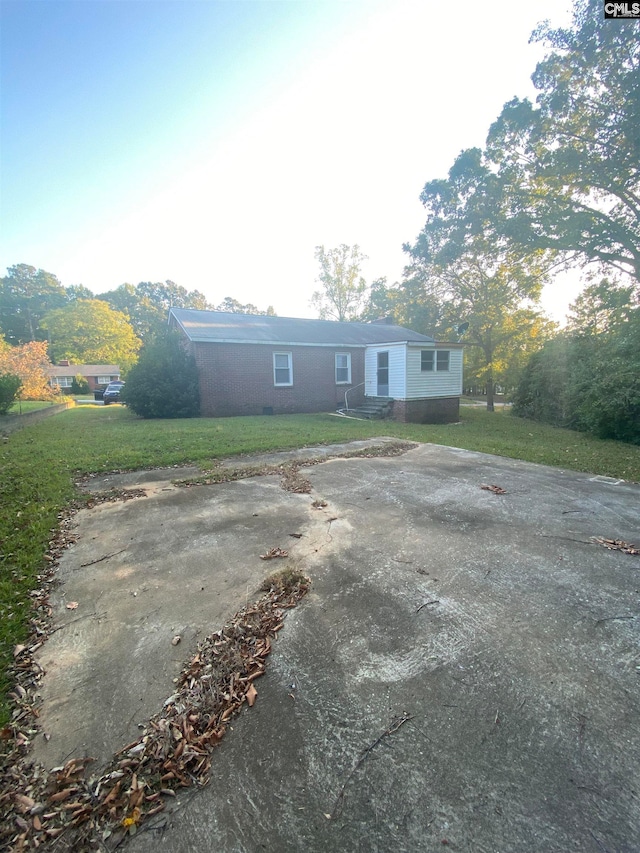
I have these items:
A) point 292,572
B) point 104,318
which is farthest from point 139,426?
point 104,318

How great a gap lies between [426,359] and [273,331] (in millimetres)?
6922

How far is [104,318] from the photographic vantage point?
41.3 m

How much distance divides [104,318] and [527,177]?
42.5 m

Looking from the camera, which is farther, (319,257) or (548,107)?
(319,257)

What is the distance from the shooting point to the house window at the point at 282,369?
1559cm

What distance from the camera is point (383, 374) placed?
50.0ft

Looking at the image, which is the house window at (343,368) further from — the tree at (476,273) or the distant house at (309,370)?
the tree at (476,273)

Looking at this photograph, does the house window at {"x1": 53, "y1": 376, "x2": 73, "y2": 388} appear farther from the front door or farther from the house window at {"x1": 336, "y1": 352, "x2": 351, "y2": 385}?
the front door

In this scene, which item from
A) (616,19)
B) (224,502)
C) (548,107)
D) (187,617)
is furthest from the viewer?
(548,107)

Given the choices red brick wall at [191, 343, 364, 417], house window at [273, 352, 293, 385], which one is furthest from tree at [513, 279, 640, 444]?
house window at [273, 352, 293, 385]

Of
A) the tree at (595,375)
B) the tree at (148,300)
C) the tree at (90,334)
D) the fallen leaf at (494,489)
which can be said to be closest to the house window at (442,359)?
the tree at (595,375)

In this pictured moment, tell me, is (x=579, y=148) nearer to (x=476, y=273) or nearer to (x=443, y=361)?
(x=476, y=273)

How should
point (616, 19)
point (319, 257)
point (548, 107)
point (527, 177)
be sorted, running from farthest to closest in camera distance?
1. point (319, 257)
2. point (527, 177)
3. point (548, 107)
4. point (616, 19)

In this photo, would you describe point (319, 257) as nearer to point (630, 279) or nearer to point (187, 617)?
point (630, 279)
